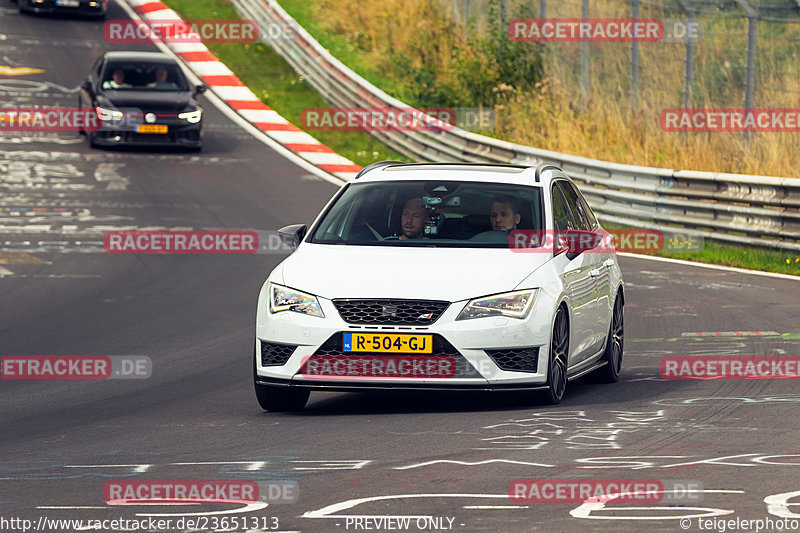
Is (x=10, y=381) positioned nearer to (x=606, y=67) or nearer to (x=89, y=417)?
(x=89, y=417)

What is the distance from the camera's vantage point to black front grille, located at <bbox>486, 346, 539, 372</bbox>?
9336 mm

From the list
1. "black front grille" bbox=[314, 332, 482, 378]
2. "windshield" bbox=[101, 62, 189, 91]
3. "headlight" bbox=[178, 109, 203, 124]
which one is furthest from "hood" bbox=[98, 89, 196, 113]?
"black front grille" bbox=[314, 332, 482, 378]

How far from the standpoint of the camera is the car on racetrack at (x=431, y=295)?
9227 mm

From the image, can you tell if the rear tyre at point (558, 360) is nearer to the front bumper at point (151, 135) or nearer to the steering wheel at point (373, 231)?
the steering wheel at point (373, 231)

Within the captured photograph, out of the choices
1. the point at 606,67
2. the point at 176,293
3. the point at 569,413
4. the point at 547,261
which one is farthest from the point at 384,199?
the point at 606,67

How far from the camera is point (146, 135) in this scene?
91.1 feet

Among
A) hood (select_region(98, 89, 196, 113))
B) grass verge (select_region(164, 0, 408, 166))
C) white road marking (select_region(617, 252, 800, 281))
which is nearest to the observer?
white road marking (select_region(617, 252, 800, 281))

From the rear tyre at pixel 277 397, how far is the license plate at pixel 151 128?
18.2m

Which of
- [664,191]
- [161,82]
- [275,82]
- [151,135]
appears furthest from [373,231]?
[275,82]

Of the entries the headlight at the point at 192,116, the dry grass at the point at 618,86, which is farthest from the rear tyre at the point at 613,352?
the headlight at the point at 192,116

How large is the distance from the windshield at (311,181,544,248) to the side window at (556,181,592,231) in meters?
0.65

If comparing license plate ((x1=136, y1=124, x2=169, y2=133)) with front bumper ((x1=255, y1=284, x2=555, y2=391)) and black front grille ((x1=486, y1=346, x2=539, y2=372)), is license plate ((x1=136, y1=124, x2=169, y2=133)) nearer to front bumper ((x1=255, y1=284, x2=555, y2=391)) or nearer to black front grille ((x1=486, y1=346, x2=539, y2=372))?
front bumper ((x1=255, y1=284, x2=555, y2=391))

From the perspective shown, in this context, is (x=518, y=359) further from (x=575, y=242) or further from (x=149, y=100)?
(x=149, y=100)

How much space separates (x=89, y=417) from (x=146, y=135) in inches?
717
